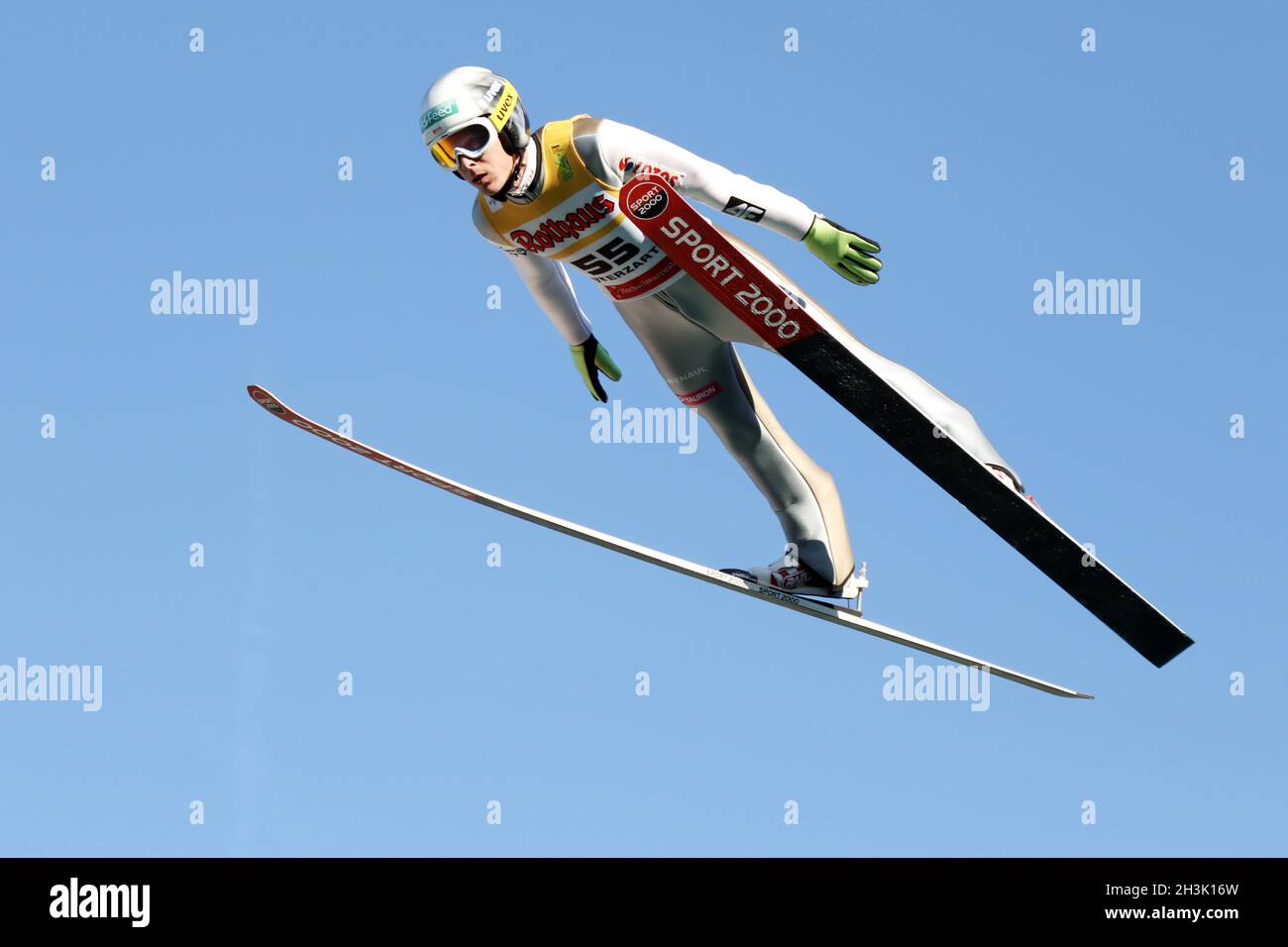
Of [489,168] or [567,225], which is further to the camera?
[567,225]

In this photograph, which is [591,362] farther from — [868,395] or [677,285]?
[868,395]

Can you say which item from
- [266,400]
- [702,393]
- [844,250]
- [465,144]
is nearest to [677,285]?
[702,393]

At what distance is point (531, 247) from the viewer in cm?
1169

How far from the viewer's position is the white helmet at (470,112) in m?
11.0

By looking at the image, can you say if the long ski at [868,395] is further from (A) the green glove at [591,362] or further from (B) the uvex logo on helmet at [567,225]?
(A) the green glove at [591,362]

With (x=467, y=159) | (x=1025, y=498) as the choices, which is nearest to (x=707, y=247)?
(x=467, y=159)

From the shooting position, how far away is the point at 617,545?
12.4 meters

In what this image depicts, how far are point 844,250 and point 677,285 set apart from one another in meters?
1.03

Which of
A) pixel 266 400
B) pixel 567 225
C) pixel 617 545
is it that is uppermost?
pixel 567 225

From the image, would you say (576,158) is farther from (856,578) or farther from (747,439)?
(856,578)

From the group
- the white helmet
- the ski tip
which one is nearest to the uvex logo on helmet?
the white helmet

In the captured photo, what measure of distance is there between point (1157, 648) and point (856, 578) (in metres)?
1.77

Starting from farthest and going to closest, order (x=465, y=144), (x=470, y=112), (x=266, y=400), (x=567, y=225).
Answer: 1. (x=266, y=400)
2. (x=567, y=225)
3. (x=465, y=144)
4. (x=470, y=112)

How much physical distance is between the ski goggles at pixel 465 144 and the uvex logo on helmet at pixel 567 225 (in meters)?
0.58
